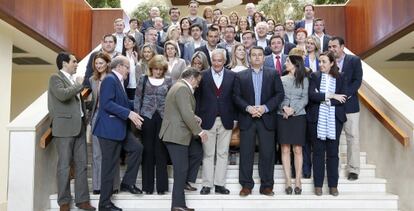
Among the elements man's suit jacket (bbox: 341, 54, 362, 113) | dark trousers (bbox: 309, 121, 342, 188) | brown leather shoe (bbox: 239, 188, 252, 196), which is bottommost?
brown leather shoe (bbox: 239, 188, 252, 196)

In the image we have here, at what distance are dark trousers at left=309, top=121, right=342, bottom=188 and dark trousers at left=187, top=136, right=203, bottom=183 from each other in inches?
44.0

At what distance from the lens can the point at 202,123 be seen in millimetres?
4793

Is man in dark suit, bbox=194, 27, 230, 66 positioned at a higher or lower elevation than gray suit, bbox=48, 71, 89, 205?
higher

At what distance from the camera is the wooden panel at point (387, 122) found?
4.55 m

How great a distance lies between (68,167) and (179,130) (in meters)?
1.12

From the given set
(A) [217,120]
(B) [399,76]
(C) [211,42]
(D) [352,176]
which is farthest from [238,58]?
(B) [399,76]

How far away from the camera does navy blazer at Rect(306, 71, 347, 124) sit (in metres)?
4.68

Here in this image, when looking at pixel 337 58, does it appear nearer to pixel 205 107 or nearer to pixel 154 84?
pixel 205 107

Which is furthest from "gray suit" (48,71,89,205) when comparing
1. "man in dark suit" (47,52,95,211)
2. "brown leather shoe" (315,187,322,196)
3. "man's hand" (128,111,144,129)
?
"brown leather shoe" (315,187,322,196)

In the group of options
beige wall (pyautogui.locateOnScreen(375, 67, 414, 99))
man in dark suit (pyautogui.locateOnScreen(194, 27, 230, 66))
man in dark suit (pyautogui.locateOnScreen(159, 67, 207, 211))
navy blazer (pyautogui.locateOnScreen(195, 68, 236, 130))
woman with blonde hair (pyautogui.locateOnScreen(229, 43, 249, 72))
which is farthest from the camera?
beige wall (pyautogui.locateOnScreen(375, 67, 414, 99))

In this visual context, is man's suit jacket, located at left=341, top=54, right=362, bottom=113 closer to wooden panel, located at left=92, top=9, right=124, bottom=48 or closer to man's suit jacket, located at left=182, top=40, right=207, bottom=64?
man's suit jacket, located at left=182, top=40, right=207, bottom=64

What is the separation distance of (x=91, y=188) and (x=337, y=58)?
9.70ft

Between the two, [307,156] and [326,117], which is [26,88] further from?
[326,117]

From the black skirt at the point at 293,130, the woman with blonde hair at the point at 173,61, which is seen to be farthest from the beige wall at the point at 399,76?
the black skirt at the point at 293,130
